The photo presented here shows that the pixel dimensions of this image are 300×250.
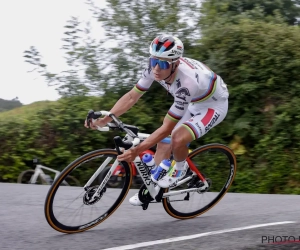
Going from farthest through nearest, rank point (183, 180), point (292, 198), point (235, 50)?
point (235, 50) → point (292, 198) → point (183, 180)

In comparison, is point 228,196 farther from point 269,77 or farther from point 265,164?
point 269,77

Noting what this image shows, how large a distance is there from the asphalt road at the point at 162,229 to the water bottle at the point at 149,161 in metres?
0.62

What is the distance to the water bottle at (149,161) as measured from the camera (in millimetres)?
5492

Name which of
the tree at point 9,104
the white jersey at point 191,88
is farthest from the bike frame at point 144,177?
the tree at point 9,104

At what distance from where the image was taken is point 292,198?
7.81m

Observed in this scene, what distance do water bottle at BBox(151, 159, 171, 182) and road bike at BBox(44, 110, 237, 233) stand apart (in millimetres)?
67

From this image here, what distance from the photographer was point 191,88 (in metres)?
5.06

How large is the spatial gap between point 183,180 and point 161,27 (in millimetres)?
6491

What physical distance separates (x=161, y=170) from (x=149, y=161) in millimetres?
158

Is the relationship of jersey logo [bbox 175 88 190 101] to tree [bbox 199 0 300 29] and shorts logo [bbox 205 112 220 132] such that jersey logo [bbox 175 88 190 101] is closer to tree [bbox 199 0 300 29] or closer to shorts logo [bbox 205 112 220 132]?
shorts logo [bbox 205 112 220 132]

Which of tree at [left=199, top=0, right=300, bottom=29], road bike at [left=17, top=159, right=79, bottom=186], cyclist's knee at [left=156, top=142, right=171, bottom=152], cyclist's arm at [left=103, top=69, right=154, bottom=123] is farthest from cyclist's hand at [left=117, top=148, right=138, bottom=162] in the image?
tree at [left=199, top=0, right=300, bottom=29]

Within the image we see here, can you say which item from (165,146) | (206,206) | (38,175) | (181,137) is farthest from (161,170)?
(38,175)

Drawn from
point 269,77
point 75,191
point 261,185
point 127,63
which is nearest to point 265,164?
point 261,185

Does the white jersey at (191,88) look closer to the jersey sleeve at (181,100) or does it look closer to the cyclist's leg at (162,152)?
the jersey sleeve at (181,100)
